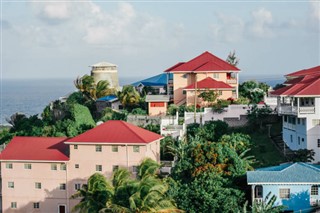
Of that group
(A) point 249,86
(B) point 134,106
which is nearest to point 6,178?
(B) point 134,106

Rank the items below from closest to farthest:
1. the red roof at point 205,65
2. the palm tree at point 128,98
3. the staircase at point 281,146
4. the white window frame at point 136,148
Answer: the white window frame at point 136,148
the staircase at point 281,146
the palm tree at point 128,98
the red roof at point 205,65

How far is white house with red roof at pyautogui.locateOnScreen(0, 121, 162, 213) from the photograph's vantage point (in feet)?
128

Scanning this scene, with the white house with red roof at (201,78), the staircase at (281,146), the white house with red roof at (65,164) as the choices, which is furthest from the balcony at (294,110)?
the white house with red roof at (201,78)

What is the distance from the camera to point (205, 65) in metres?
57.7

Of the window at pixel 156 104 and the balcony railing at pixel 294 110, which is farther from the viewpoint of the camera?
the window at pixel 156 104

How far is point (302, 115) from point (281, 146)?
145 inches

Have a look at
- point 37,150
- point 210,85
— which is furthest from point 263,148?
point 37,150

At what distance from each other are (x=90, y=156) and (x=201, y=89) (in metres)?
16.6

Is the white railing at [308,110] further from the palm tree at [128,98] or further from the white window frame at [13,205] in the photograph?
the palm tree at [128,98]

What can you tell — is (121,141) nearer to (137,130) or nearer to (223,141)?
(137,130)

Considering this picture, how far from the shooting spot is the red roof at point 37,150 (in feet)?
132

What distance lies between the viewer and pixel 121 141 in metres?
39.0

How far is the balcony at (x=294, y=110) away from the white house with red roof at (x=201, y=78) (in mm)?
10355

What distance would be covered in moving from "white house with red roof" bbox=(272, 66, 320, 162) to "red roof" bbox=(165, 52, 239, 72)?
13.4 metres
